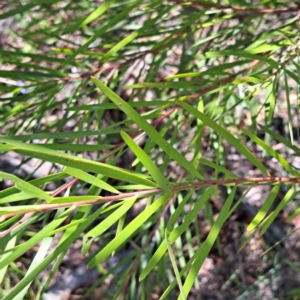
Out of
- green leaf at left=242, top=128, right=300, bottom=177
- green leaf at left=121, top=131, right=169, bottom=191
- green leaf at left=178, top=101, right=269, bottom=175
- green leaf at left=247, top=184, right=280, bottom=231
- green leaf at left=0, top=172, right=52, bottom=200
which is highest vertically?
green leaf at left=242, top=128, right=300, bottom=177

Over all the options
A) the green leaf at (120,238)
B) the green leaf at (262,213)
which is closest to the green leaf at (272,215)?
the green leaf at (262,213)

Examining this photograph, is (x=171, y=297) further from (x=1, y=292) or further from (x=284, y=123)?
(x=284, y=123)

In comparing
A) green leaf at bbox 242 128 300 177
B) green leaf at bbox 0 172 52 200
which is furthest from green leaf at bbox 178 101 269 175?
green leaf at bbox 0 172 52 200

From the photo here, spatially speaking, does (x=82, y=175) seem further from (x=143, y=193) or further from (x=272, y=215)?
(x=272, y=215)

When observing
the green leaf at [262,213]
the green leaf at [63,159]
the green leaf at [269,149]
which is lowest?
the green leaf at [63,159]

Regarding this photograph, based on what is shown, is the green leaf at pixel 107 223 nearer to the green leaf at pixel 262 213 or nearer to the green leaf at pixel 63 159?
the green leaf at pixel 63 159

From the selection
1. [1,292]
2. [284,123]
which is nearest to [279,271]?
[284,123]

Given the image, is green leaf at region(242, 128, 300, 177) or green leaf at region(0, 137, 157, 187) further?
green leaf at region(242, 128, 300, 177)

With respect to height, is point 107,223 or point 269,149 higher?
point 269,149

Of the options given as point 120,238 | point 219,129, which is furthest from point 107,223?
point 219,129

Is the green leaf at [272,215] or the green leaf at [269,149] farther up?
the green leaf at [269,149]

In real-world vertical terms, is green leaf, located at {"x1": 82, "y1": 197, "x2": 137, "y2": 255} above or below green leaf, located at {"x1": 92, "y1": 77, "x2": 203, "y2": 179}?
below

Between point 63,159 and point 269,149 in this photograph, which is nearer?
point 63,159

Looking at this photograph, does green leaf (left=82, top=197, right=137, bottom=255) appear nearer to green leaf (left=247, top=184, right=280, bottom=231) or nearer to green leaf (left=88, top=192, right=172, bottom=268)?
green leaf (left=88, top=192, right=172, bottom=268)
